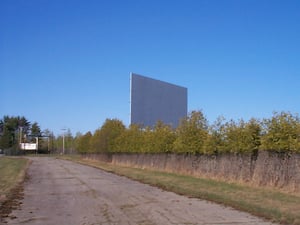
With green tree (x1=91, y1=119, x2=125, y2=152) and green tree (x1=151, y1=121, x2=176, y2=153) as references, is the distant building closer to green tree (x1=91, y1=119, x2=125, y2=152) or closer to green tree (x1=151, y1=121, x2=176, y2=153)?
green tree (x1=91, y1=119, x2=125, y2=152)

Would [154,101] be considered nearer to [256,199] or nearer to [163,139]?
[163,139]

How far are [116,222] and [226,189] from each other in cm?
1010

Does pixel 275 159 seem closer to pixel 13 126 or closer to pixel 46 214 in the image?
pixel 46 214

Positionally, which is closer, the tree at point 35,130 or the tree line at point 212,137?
the tree line at point 212,137

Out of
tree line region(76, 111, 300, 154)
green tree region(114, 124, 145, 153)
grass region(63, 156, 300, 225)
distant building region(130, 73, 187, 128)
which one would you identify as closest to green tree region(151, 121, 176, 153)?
tree line region(76, 111, 300, 154)

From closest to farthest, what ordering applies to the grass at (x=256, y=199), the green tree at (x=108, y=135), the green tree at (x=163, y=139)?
the grass at (x=256, y=199)
the green tree at (x=163, y=139)
the green tree at (x=108, y=135)

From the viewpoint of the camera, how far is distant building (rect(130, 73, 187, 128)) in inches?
2482

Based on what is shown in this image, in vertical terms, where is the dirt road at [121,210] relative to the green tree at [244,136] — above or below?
below

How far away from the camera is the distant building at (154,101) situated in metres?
63.0

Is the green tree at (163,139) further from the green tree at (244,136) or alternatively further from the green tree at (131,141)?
the green tree at (244,136)

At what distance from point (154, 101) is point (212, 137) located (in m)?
39.8

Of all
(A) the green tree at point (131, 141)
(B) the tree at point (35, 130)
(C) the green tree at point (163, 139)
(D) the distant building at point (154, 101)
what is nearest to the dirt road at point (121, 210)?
(C) the green tree at point (163, 139)

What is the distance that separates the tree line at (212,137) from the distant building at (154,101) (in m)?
7.29

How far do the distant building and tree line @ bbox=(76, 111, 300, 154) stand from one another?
729cm
